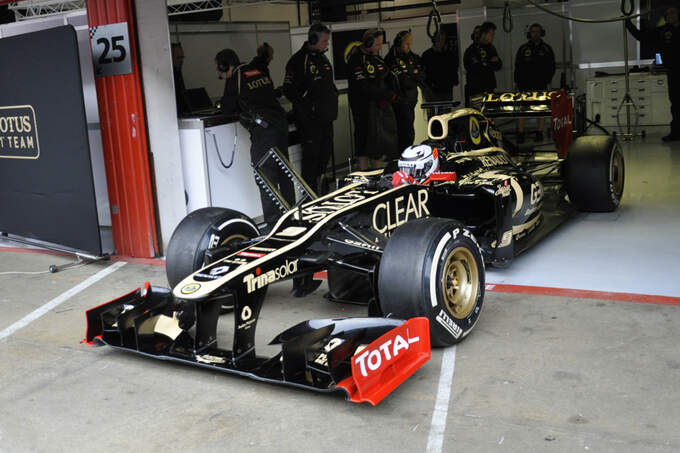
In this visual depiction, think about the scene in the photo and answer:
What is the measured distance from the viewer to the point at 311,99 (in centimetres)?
873

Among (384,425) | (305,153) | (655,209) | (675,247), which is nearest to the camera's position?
(384,425)

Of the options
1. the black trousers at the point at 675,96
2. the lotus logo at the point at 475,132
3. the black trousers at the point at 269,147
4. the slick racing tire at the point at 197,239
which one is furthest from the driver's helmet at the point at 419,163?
the black trousers at the point at 675,96

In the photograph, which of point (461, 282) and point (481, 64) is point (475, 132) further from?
point (481, 64)

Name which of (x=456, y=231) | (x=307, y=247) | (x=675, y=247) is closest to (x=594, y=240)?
(x=675, y=247)

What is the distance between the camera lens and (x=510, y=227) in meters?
5.91

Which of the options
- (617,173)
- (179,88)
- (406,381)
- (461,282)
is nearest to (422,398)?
(406,381)

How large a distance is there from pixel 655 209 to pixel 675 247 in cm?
144

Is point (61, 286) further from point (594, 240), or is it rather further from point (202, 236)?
point (594, 240)

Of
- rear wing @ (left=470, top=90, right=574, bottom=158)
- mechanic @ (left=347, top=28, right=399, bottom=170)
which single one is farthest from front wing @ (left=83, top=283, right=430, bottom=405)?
mechanic @ (left=347, top=28, right=399, bottom=170)

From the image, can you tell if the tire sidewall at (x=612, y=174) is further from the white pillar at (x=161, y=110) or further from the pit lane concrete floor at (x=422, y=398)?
the white pillar at (x=161, y=110)

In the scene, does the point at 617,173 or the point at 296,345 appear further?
the point at 617,173

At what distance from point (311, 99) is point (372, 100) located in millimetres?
1552

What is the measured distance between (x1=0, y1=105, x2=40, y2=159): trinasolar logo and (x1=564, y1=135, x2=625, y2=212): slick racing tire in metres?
5.14

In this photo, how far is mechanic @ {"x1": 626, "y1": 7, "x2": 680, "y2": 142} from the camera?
1160 cm
